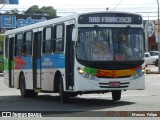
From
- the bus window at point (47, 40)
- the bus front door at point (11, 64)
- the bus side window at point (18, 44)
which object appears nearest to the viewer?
the bus window at point (47, 40)

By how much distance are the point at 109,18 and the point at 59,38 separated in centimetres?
206

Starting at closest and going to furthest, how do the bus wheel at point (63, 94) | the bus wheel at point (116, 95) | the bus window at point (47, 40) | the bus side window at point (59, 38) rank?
the bus wheel at point (63, 94) < the bus side window at point (59, 38) < the bus wheel at point (116, 95) < the bus window at point (47, 40)

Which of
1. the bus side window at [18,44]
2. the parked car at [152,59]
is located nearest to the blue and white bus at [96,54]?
the bus side window at [18,44]

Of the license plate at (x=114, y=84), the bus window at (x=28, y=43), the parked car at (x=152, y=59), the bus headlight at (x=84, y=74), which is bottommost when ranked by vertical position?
the parked car at (x=152, y=59)

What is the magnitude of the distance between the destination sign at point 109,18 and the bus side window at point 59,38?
1318 millimetres

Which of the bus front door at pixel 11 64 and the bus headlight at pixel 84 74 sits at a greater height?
the bus headlight at pixel 84 74

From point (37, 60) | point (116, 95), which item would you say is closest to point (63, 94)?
point (116, 95)

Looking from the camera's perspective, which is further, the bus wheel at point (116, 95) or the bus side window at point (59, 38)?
the bus wheel at point (116, 95)

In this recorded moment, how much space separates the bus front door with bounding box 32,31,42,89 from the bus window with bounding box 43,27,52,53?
638 mm

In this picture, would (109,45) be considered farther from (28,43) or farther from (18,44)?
(18,44)

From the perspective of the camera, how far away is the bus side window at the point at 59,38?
715 inches

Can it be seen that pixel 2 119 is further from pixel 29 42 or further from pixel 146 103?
pixel 29 42

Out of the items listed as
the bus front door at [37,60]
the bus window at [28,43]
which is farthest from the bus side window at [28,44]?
the bus front door at [37,60]

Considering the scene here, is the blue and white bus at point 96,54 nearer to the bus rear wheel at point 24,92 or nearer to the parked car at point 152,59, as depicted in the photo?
the bus rear wheel at point 24,92
